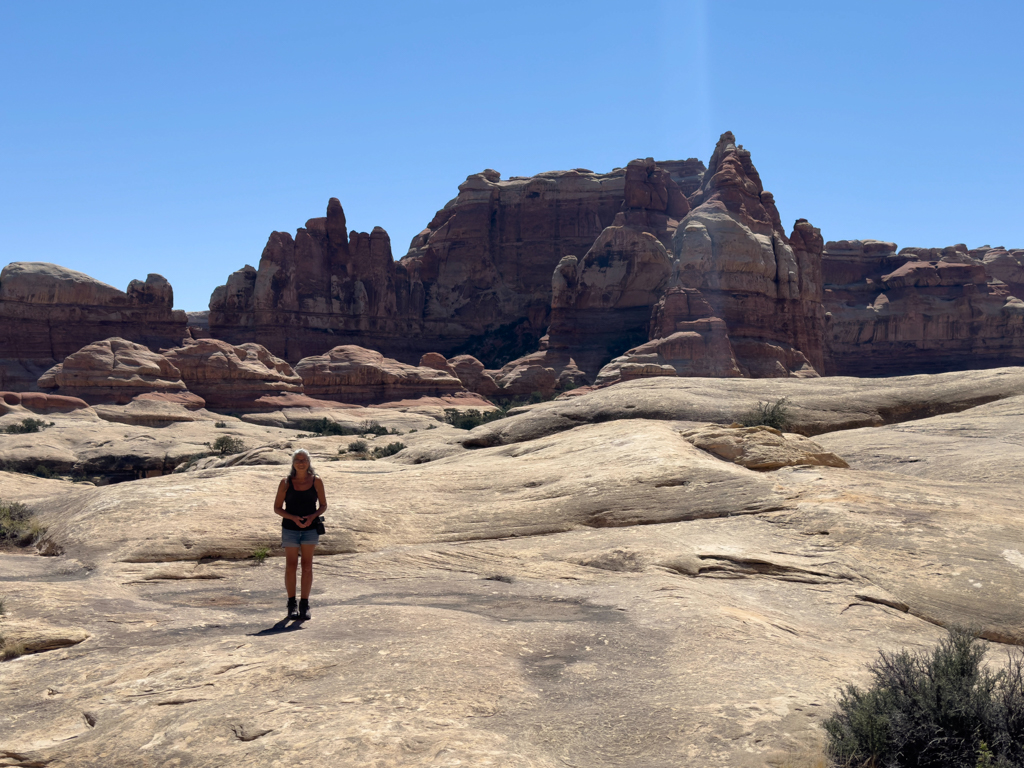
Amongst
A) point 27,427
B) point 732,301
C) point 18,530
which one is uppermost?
point 732,301

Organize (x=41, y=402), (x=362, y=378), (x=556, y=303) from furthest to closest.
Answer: (x=556, y=303), (x=362, y=378), (x=41, y=402)

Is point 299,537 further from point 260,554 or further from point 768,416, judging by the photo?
point 768,416

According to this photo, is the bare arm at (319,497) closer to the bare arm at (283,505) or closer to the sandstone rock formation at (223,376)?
the bare arm at (283,505)

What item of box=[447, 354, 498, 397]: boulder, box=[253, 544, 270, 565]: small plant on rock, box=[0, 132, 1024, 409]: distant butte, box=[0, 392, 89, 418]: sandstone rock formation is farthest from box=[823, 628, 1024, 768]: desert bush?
box=[447, 354, 498, 397]: boulder

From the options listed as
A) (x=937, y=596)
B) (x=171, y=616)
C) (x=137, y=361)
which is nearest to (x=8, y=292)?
(x=137, y=361)

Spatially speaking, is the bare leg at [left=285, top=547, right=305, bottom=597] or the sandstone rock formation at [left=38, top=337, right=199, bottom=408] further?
the sandstone rock formation at [left=38, top=337, right=199, bottom=408]

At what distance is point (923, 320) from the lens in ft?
298

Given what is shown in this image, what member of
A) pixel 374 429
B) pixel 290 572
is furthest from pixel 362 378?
pixel 290 572

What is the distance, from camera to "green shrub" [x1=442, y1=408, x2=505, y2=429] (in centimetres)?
5091

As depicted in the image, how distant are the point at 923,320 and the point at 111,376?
85.2 m

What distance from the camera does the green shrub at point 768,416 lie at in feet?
49.8

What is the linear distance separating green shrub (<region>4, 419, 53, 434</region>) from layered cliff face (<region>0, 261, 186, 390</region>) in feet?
71.6

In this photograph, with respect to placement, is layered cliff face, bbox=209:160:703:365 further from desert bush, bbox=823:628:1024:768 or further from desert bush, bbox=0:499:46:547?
desert bush, bbox=823:628:1024:768

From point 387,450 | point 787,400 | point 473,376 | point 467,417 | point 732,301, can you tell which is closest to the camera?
point 787,400
